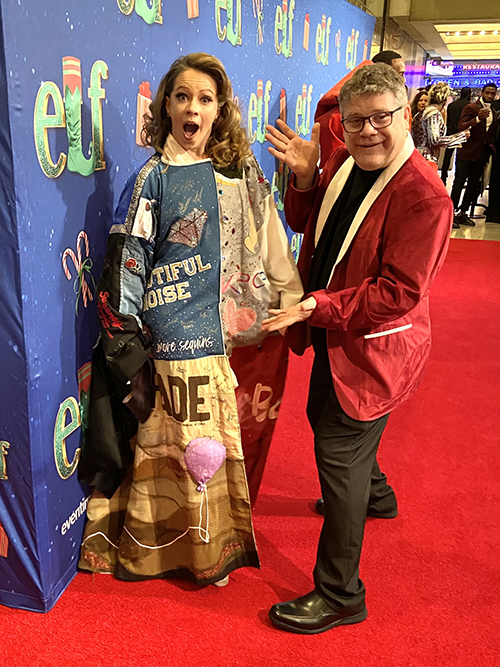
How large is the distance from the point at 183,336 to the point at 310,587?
3.18ft

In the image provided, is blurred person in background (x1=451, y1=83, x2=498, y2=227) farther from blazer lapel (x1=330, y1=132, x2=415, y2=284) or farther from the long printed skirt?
the long printed skirt

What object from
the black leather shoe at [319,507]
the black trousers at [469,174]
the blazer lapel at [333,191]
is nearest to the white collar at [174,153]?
the blazer lapel at [333,191]

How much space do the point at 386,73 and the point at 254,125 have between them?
2147mm

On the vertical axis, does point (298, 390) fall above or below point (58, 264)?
below

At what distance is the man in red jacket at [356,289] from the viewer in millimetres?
1626

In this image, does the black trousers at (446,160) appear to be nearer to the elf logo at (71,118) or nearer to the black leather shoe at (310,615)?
the elf logo at (71,118)

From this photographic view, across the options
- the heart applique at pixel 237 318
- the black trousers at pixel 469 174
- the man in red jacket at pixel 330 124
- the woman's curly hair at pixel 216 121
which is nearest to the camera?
the woman's curly hair at pixel 216 121

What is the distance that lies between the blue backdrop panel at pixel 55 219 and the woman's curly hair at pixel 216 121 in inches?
7.0

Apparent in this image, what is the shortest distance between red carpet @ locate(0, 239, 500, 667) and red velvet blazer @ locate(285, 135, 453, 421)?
0.72 m

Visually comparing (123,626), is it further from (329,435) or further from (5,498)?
(329,435)

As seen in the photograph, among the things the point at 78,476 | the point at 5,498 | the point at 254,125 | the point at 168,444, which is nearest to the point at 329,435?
the point at 168,444

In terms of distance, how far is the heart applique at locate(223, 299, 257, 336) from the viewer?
2.02 metres

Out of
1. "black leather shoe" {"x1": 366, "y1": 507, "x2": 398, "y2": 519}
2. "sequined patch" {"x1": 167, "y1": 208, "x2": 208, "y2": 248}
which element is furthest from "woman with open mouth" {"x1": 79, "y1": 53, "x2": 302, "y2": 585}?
"black leather shoe" {"x1": 366, "y1": 507, "x2": 398, "y2": 519}

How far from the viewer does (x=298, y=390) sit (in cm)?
364
